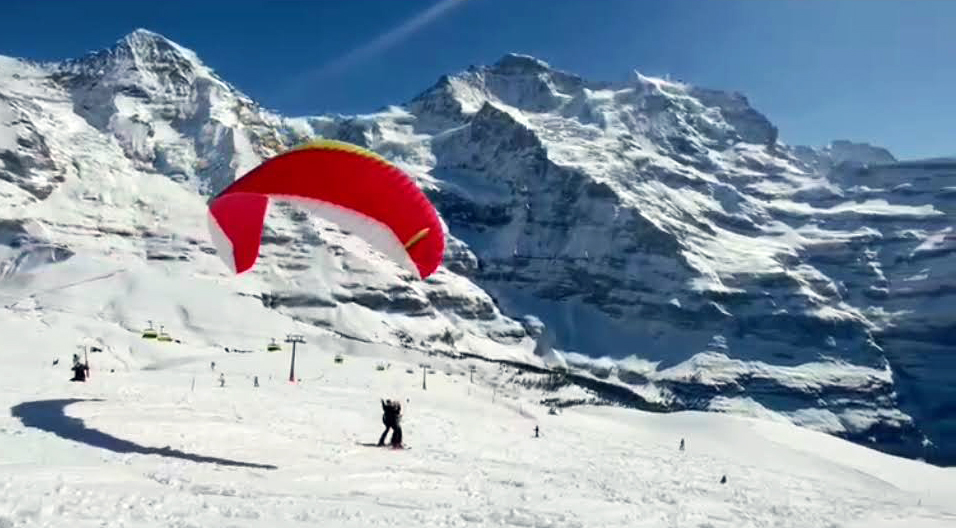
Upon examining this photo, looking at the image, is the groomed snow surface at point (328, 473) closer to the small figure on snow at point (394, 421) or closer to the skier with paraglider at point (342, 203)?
the small figure on snow at point (394, 421)

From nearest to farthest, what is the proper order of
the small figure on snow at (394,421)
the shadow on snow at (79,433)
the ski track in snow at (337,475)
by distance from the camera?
the ski track in snow at (337,475), the shadow on snow at (79,433), the small figure on snow at (394,421)

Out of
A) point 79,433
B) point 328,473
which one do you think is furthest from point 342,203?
point 79,433

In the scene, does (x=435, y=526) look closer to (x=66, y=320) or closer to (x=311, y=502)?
(x=311, y=502)

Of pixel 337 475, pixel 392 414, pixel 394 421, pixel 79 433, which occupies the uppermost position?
pixel 392 414

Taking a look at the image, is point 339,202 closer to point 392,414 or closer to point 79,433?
point 392,414

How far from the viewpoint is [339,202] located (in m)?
21.8

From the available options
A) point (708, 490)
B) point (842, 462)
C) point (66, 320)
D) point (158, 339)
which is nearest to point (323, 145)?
point (708, 490)

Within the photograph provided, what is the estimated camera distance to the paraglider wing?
71.0 ft

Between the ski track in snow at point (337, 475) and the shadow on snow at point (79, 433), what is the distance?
0.15 m

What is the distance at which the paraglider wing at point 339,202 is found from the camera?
71.0 ft

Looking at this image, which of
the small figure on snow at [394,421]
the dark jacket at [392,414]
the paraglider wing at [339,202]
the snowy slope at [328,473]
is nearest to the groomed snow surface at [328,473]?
the snowy slope at [328,473]

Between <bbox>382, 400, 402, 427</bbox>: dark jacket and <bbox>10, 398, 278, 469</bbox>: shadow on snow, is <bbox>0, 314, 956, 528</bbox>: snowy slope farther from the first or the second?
<bbox>382, 400, 402, 427</bbox>: dark jacket

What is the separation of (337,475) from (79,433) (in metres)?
6.07

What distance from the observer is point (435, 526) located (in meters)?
13.8
